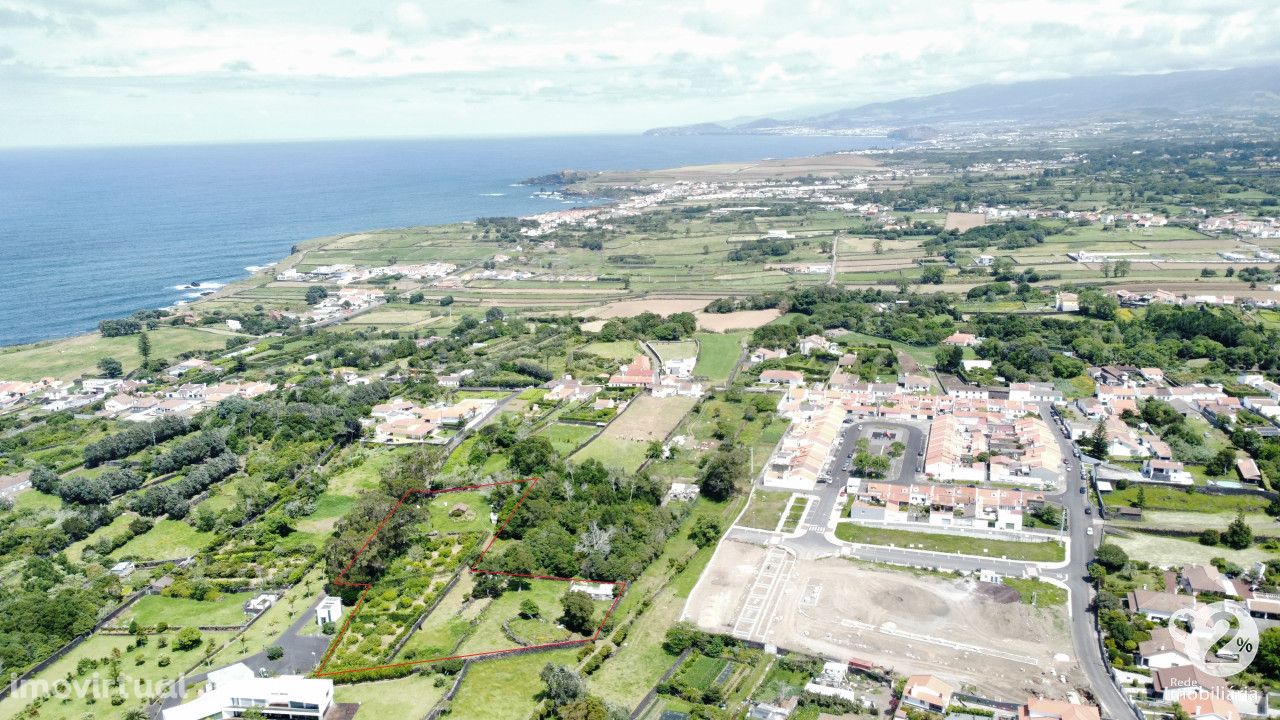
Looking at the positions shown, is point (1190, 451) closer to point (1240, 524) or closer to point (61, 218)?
point (1240, 524)

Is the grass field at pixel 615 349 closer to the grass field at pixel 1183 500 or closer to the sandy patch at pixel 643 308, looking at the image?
the sandy patch at pixel 643 308

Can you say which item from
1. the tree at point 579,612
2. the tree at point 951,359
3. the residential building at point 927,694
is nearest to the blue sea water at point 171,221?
the tree at point 579,612

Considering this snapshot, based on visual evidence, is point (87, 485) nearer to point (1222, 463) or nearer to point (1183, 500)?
Result: point (1183, 500)

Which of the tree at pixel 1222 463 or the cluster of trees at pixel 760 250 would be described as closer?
the tree at pixel 1222 463

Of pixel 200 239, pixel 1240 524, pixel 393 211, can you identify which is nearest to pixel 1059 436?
Answer: pixel 1240 524

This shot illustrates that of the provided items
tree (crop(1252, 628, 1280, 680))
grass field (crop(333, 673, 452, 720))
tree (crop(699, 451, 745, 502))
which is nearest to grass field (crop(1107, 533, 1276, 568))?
tree (crop(1252, 628, 1280, 680))

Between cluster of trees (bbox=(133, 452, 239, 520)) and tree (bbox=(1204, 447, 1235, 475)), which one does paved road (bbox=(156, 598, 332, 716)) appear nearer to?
cluster of trees (bbox=(133, 452, 239, 520))

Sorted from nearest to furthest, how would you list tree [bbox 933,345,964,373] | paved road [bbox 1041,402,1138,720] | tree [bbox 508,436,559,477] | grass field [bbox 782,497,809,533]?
paved road [bbox 1041,402,1138,720] < grass field [bbox 782,497,809,533] < tree [bbox 508,436,559,477] < tree [bbox 933,345,964,373]
